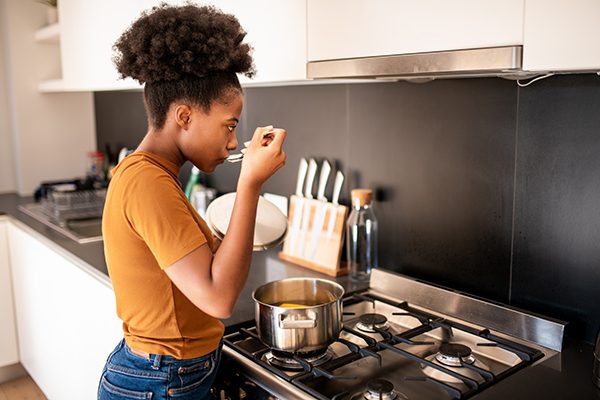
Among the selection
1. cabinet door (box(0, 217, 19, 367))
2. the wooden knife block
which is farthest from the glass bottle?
cabinet door (box(0, 217, 19, 367))

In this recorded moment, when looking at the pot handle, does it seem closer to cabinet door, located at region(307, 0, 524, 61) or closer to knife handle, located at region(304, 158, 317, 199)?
cabinet door, located at region(307, 0, 524, 61)

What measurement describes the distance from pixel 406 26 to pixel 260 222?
1.92ft

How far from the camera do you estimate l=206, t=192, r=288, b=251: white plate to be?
1.28 meters

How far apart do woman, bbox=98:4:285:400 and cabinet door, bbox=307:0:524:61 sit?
0.81 ft

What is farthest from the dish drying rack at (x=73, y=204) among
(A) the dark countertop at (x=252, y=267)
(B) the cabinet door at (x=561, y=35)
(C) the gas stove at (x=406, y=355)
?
(B) the cabinet door at (x=561, y=35)

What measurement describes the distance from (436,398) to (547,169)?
0.59 meters

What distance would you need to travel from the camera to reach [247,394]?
115cm

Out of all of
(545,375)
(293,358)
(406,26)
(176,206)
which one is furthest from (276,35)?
(545,375)

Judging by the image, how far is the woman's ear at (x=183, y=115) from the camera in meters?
0.95

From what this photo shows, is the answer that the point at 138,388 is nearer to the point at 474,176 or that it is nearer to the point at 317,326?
the point at 317,326

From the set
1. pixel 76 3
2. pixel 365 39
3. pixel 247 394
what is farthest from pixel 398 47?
pixel 76 3

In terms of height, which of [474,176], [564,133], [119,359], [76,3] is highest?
[76,3]

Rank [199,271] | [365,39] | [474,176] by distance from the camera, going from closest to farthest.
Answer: [199,271]
[365,39]
[474,176]

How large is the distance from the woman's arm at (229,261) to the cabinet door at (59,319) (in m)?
0.91
